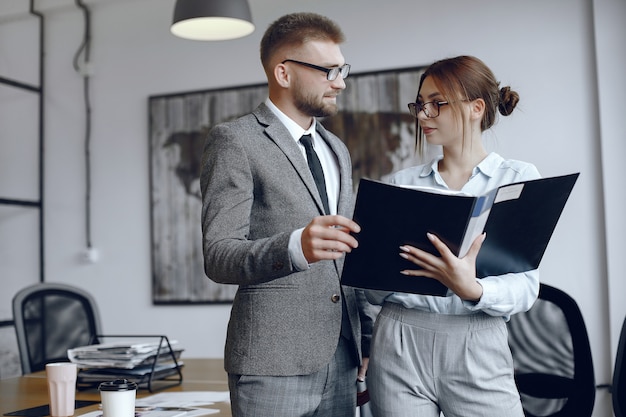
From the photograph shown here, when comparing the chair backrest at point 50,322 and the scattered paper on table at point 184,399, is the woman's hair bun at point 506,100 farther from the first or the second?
the chair backrest at point 50,322

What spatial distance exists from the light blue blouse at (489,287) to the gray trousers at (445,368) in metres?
0.02

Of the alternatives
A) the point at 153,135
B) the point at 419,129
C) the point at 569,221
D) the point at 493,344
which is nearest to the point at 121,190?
the point at 153,135

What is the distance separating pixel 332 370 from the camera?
1527 mm

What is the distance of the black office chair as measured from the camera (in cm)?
201

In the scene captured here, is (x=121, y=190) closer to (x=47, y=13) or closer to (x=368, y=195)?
(x=47, y=13)

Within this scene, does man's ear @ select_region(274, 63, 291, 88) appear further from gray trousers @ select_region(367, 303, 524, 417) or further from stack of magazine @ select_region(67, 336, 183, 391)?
stack of magazine @ select_region(67, 336, 183, 391)

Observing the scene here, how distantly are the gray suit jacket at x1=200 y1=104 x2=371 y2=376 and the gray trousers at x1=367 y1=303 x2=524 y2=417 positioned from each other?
16cm

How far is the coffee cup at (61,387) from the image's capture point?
1591 mm

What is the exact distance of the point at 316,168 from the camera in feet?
5.34

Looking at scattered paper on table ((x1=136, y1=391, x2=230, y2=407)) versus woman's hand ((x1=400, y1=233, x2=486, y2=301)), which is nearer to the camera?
woman's hand ((x1=400, y1=233, x2=486, y2=301))

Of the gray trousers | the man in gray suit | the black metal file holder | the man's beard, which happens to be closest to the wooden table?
the black metal file holder

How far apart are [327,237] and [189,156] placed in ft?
9.67

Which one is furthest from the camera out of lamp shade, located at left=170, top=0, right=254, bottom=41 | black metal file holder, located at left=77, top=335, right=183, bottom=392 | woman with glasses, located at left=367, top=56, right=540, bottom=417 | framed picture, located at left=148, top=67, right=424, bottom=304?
framed picture, located at left=148, top=67, right=424, bottom=304

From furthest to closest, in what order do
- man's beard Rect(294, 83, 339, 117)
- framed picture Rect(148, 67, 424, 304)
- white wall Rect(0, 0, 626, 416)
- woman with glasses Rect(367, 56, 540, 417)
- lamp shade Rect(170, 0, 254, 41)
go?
framed picture Rect(148, 67, 424, 304) → white wall Rect(0, 0, 626, 416) → lamp shade Rect(170, 0, 254, 41) → man's beard Rect(294, 83, 339, 117) → woman with glasses Rect(367, 56, 540, 417)
